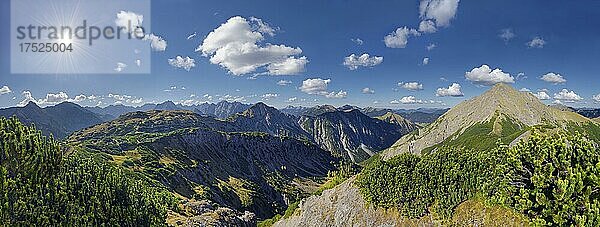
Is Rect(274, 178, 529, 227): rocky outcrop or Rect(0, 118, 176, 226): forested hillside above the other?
Rect(0, 118, 176, 226): forested hillside

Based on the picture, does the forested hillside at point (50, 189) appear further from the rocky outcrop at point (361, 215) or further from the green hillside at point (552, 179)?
the green hillside at point (552, 179)

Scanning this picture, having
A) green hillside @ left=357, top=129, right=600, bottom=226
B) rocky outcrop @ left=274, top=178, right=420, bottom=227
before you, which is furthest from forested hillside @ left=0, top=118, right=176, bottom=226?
green hillside @ left=357, top=129, right=600, bottom=226

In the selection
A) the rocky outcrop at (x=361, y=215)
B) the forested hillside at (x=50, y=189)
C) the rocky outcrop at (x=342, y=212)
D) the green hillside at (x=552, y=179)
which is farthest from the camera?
the rocky outcrop at (x=342, y=212)

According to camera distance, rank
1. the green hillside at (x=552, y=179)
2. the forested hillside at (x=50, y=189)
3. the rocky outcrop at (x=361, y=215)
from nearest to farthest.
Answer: the green hillside at (x=552, y=179)
the forested hillside at (x=50, y=189)
the rocky outcrop at (x=361, y=215)

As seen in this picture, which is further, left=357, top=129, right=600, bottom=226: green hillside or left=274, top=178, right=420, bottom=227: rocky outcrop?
left=274, top=178, right=420, bottom=227: rocky outcrop

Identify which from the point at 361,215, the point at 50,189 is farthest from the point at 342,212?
the point at 50,189

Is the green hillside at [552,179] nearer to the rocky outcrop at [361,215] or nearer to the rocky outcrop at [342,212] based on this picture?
the rocky outcrop at [361,215]

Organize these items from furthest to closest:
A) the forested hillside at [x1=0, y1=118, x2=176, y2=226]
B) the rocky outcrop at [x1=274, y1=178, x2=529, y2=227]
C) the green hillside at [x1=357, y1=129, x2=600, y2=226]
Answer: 1. the rocky outcrop at [x1=274, y1=178, x2=529, y2=227]
2. the forested hillside at [x1=0, y1=118, x2=176, y2=226]
3. the green hillside at [x1=357, y1=129, x2=600, y2=226]

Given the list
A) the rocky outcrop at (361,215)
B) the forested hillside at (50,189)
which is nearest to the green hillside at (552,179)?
Result: the rocky outcrop at (361,215)

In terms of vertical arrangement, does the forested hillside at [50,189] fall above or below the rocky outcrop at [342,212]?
above

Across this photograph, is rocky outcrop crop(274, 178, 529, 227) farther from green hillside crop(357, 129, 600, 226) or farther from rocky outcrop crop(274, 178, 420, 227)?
green hillside crop(357, 129, 600, 226)

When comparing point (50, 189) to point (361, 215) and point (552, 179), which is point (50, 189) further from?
point (361, 215)

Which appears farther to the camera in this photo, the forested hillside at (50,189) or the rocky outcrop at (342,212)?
the rocky outcrop at (342,212)

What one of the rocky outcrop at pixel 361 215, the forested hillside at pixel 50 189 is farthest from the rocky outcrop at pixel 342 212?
the forested hillside at pixel 50 189
